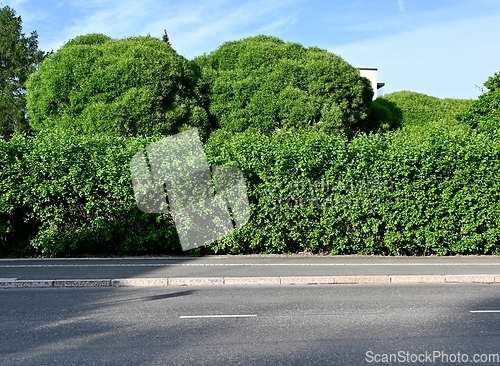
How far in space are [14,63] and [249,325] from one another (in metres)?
43.0

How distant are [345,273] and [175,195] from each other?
4.63 metres

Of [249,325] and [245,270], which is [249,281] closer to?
[245,270]

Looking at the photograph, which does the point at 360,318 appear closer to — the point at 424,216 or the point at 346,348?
the point at 346,348

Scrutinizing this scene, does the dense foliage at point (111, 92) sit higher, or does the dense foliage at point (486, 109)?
the dense foliage at point (111, 92)

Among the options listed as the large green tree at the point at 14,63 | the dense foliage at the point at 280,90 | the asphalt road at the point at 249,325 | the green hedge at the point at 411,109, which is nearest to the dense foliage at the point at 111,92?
the dense foliage at the point at 280,90

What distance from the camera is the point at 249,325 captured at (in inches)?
267

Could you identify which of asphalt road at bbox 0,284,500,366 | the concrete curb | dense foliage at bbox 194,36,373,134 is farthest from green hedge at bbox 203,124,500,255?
dense foliage at bbox 194,36,373,134

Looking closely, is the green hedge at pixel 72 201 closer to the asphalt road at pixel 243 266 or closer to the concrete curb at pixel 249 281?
the asphalt road at pixel 243 266

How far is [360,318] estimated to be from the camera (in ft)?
23.3

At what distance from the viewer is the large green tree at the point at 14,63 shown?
1635 inches

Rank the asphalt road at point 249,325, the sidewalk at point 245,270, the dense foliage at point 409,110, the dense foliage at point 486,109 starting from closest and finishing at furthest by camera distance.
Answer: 1. the asphalt road at point 249,325
2. the sidewalk at point 245,270
3. the dense foliage at point 486,109
4. the dense foliage at point 409,110

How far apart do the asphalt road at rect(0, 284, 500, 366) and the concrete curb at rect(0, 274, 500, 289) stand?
0.86 ft

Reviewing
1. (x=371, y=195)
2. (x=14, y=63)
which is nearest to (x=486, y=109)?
(x=371, y=195)

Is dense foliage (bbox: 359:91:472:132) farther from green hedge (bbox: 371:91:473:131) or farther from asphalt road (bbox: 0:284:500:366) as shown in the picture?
asphalt road (bbox: 0:284:500:366)
